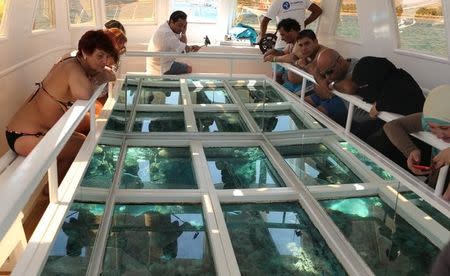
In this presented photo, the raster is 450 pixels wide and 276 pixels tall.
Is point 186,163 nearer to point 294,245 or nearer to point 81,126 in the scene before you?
point 81,126

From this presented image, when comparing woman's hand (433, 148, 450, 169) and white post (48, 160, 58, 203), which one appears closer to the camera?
woman's hand (433, 148, 450, 169)

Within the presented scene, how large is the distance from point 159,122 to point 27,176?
101 inches

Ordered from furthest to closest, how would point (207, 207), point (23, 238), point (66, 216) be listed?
point (207, 207)
point (23, 238)
point (66, 216)

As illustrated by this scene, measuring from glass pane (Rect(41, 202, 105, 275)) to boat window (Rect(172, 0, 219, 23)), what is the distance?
196 inches

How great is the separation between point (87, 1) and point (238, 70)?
2.19 meters

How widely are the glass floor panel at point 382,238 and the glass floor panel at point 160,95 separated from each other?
85.7 inches

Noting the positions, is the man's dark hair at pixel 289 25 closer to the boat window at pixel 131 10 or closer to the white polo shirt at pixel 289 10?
the white polo shirt at pixel 289 10

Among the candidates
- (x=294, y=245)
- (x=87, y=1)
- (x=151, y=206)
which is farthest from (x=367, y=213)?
(x=87, y=1)

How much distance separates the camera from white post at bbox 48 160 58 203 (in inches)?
63.6

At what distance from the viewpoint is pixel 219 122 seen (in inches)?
149

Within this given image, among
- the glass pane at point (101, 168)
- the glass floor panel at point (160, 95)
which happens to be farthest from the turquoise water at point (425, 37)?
the glass pane at point (101, 168)

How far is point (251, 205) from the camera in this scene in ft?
8.21

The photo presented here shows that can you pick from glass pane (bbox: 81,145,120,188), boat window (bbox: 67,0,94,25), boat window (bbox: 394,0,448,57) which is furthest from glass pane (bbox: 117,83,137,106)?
boat window (bbox: 394,0,448,57)

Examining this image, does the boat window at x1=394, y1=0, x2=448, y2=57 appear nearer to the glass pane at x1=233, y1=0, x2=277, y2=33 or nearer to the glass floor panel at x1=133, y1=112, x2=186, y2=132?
the glass floor panel at x1=133, y1=112, x2=186, y2=132
